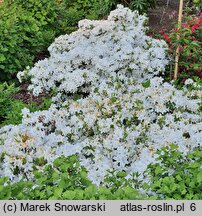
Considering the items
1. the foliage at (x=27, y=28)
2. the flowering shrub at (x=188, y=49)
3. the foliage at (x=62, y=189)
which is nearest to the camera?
the foliage at (x=62, y=189)

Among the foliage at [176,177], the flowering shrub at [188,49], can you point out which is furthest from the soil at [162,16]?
the foliage at [176,177]

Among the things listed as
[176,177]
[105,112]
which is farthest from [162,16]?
[176,177]

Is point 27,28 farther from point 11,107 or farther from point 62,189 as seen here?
point 62,189

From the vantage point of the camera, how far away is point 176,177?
9.67 ft

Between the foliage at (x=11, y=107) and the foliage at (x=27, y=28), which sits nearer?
the foliage at (x=11, y=107)

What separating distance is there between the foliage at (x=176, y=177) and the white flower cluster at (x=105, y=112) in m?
0.40

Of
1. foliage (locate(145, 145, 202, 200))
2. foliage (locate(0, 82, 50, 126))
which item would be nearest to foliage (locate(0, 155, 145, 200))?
foliage (locate(145, 145, 202, 200))

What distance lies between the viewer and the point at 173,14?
9211 millimetres

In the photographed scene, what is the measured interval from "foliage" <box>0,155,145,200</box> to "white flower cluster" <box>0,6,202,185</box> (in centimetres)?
52

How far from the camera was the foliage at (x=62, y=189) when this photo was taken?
8.57 feet

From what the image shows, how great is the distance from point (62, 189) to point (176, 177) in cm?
73

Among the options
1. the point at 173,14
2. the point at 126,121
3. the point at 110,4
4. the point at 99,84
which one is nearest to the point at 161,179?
the point at 126,121

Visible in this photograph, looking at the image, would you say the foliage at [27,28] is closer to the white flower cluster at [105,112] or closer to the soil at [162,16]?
the soil at [162,16]

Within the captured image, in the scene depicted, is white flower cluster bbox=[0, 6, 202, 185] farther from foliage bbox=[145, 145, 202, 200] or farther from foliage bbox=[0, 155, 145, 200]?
foliage bbox=[0, 155, 145, 200]
